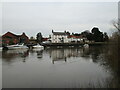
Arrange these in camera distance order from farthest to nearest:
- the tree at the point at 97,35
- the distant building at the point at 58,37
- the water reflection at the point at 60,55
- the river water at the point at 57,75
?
the distant building at the point at 58,37, the tree at the point at 97,35, the water reflection at the point at 60,55, the river water at the point at 57,75

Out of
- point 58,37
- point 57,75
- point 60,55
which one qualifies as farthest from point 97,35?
point 57,75

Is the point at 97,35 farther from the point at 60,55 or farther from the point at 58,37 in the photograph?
the point at 60,55

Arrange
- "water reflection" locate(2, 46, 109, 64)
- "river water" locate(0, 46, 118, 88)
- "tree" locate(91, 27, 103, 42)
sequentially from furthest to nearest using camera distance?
"tree" locate(91, 27, 103, 42)
"water reflection" locate(2, 46, 109, 64)
"river water" locate(0, 46, 118, 88)

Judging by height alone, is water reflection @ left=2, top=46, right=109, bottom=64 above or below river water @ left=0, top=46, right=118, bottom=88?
above

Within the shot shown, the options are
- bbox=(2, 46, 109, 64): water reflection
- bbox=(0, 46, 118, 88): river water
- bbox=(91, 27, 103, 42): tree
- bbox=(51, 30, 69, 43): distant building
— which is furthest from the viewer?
bbox=(51, 30, 69, 43): distant building

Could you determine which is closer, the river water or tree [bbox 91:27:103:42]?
the river water

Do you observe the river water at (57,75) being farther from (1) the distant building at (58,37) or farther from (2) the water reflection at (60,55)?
(1) the distant building at (58,37)

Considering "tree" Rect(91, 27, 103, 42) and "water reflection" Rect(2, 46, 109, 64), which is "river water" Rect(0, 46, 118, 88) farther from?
"tree" Rect(91, 27, 103, 42)

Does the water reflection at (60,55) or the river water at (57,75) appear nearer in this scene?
the river water at (57,75)

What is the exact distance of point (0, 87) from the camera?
8211 millimetres

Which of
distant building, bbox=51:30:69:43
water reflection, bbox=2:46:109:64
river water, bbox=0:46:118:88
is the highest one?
distant building, bbox=51:30:69:43

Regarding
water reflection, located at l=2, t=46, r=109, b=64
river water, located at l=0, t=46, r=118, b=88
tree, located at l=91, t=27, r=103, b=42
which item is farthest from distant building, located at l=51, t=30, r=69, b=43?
river water, located at l=0, t=46, r=118, b=88

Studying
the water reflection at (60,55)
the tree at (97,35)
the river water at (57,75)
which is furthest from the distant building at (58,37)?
the river water at (57,75)

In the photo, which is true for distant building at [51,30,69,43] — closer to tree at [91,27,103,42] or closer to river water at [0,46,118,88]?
tree at [91,27,103,42]
